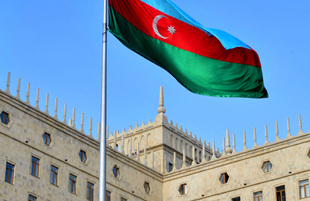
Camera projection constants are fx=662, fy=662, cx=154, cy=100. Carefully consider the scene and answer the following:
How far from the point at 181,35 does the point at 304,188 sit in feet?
64.1

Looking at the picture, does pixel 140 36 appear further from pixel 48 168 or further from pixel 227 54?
pixel 48 168

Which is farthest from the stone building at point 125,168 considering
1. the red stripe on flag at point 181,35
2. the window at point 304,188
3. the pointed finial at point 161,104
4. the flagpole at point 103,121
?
the flagpole at point 103,121

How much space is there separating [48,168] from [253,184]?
41.0 feet

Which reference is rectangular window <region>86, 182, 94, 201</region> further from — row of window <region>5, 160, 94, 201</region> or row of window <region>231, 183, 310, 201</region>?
row of window <region>231, 183, 310, 201</region>

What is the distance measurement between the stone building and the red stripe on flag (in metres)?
15.5

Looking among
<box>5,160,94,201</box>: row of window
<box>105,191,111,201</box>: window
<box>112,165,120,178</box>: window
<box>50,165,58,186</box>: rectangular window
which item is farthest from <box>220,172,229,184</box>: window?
<box>50,165,58,186</box>: rectangular window

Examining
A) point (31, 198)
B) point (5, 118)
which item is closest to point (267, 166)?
point (31, 198)

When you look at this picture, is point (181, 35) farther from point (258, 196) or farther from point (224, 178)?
point (224, 178)

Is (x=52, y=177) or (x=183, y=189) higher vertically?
(x=183, y=189)

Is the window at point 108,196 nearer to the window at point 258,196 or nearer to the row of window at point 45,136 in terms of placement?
the row of window at point 45,136

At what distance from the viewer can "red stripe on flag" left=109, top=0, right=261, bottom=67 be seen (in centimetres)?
2130

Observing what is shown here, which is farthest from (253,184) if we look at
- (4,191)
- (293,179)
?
(4,191)

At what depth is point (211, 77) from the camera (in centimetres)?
2127

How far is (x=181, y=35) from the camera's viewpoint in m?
21.9
